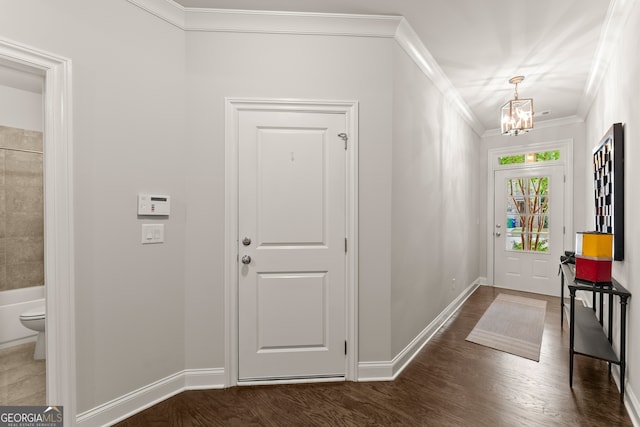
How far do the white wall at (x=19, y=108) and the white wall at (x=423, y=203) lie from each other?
3840 millimetres

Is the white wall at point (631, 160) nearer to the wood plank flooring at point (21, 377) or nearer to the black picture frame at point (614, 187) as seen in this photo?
the black picture frame at point (614, 187)

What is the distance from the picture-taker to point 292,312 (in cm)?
239

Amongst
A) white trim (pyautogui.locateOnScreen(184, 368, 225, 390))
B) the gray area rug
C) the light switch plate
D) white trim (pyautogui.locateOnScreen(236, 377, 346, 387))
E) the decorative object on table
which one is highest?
the light switch plate

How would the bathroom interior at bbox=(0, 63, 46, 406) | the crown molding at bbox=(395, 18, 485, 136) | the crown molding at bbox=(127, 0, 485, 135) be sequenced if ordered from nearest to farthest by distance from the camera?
the crown molding at bbox=(127, 0, 485, 135) < the crown molding at bbox=(395, 18, 485, 136) < the bathroom interior at bbox=(0, 63, 46, 406)

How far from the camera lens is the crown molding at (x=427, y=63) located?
253 cm

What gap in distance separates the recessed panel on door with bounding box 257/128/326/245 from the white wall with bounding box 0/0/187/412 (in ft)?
1.94

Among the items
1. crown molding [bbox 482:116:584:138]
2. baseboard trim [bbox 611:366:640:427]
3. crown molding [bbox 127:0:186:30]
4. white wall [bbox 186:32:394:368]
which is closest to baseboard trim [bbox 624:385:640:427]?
baseboard trim [bbox 611:366:640:427]

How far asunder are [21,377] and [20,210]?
1.83 meters

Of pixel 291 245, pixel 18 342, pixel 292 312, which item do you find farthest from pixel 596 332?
pixel 18 342

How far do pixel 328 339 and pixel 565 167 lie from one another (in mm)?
4652

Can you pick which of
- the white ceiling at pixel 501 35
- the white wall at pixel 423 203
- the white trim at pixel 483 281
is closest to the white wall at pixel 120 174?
the white ceiling at pixel 501 35

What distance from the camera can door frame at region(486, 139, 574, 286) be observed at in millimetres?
4758

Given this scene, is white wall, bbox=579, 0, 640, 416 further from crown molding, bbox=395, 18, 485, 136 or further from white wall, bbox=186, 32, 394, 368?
white wall, bbox=186, 32, 394, 368

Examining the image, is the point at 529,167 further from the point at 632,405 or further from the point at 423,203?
the point at 632,405
